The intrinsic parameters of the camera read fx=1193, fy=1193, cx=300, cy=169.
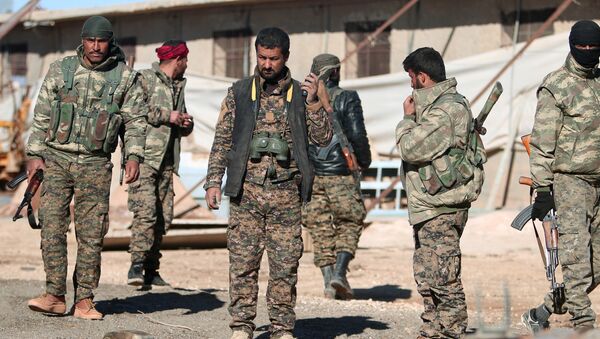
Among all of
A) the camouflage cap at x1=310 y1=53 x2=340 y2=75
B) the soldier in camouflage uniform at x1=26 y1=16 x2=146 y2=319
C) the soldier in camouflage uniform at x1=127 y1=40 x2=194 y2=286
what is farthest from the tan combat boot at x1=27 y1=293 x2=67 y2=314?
the camouflage cap at x1=310 y1=53 x2=340 y2=75

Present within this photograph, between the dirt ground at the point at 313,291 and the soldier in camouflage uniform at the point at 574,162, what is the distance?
26.1 inches

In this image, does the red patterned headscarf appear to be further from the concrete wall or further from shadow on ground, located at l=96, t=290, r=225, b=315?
the concrete wall

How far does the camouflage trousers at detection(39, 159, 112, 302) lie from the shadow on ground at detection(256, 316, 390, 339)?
1.19 metres

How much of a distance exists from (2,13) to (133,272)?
59.5 ft

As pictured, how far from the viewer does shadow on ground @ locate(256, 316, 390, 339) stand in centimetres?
724

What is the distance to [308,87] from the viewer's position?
21.5ft

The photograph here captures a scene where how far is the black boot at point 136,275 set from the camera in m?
8.99

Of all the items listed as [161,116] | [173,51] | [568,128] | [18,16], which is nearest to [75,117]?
[161,116]

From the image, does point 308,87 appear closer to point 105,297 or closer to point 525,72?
point 105,297

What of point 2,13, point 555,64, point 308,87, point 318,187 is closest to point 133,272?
point 318,187

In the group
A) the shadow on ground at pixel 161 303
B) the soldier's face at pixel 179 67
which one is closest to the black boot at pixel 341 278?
the shadow on ground at pixel 161 303

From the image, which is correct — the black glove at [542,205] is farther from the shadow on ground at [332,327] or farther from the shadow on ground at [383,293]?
the shadow on ground at [383,293]

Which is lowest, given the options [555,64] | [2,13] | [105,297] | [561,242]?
[105,297]

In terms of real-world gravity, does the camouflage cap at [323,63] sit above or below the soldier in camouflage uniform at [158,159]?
above
